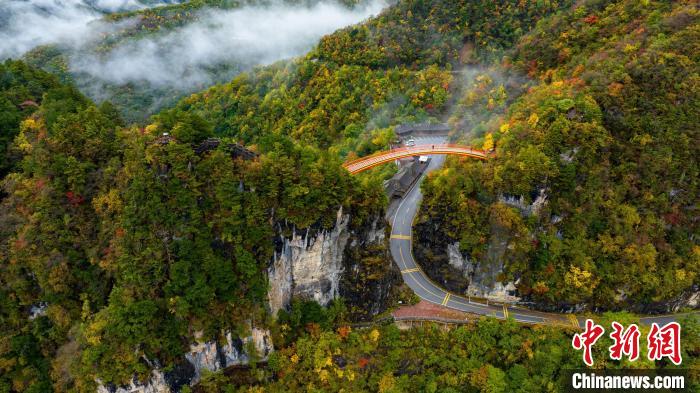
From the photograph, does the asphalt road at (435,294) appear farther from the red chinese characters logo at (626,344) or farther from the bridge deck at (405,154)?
the bridge deck at (405,154)

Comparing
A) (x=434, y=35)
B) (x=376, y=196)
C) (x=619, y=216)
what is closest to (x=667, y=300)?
(x=619, y=216)

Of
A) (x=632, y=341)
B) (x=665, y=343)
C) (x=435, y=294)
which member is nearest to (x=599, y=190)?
(x=632, y=341)

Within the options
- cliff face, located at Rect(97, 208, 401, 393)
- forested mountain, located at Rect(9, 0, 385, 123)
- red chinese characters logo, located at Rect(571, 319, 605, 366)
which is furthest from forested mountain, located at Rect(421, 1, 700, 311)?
forested mountain, located at Rect(9, 0, 385, 123)

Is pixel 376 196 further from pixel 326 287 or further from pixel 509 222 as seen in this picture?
pixel 509 222

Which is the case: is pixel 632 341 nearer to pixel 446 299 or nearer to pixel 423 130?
pixel 446 299

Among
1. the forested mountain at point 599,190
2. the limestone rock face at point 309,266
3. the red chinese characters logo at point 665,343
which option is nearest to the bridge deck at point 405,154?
the forested mountain at point 599,190

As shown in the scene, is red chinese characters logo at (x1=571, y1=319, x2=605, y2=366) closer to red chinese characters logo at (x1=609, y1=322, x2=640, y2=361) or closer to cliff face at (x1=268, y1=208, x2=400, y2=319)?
red chinese characters logo at (x1=609, y1=322, x2=640, y2=361)
